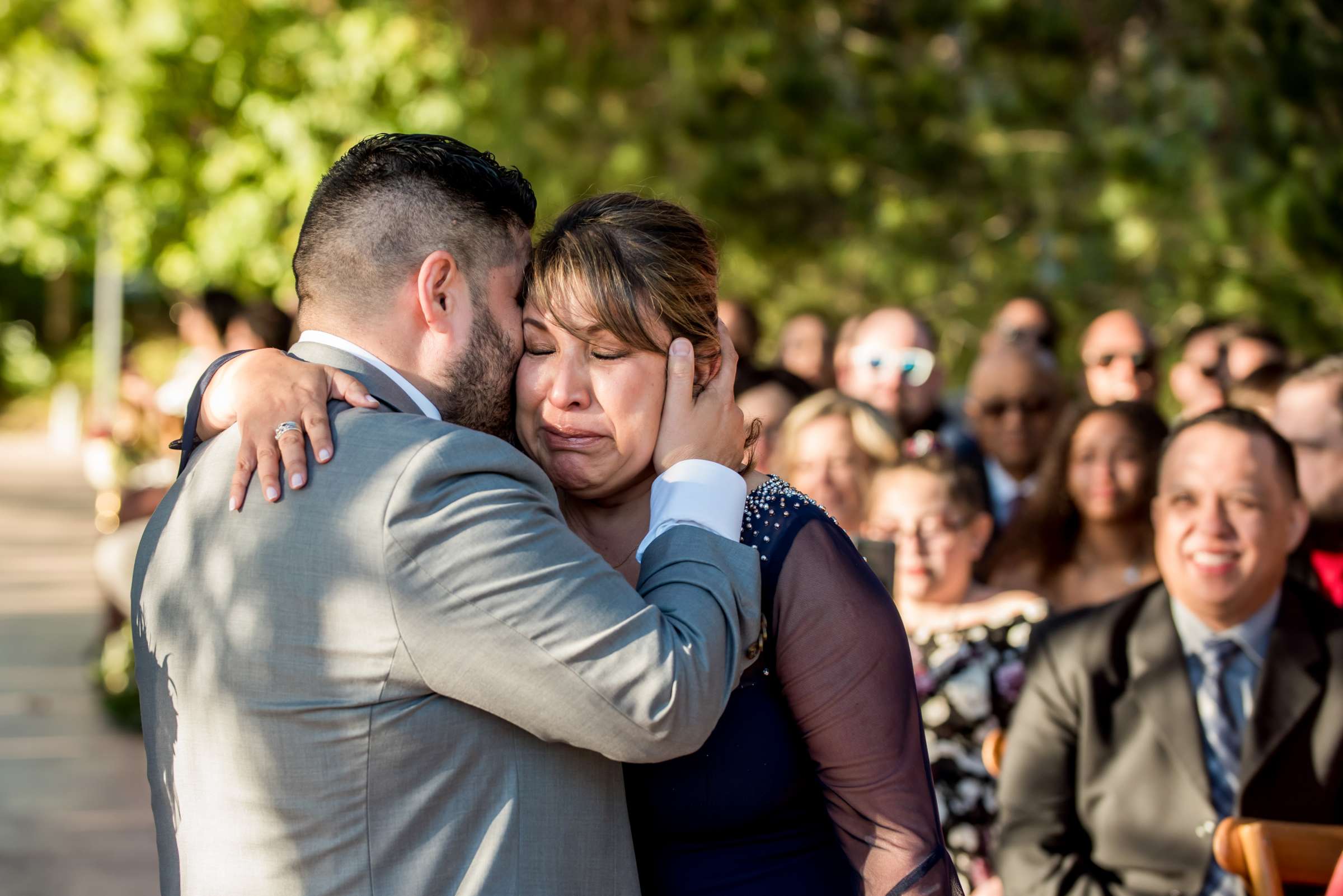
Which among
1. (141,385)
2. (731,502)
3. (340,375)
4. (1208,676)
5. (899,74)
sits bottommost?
(1208,676)

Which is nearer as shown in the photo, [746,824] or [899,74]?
[746,824]

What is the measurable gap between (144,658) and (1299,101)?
19.6 feet

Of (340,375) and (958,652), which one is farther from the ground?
(340,375)

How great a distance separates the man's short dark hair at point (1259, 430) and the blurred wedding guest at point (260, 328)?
16.3ft

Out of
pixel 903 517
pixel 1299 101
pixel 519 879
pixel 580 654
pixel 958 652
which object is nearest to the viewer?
pixel 580 654

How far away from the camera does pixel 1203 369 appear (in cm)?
667

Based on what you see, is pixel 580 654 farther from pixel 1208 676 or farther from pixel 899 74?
pixel 899 74

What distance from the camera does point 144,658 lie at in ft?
7.50

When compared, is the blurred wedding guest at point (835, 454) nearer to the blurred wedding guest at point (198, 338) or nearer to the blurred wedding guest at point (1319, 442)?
the blurred wedding guest at point (1319, 442)

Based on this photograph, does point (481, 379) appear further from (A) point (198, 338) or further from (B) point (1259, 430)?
(A) point (198, 338)

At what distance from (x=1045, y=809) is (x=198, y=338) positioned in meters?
6.42

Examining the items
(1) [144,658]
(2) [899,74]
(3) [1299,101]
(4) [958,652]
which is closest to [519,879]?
(1) [144,658]

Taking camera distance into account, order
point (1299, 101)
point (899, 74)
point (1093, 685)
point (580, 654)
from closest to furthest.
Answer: point (580, 654), point (1093, 685), point (1299, 101), point (899, 74)

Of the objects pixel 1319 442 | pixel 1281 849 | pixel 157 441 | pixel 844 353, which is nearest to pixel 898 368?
pixel 844 353
